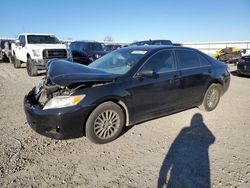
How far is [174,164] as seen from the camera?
116 inches

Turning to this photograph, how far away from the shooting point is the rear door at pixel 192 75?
4.40m

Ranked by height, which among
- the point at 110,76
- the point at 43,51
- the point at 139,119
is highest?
the point at 43,51

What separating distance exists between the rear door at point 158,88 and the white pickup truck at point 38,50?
7046 millimetres

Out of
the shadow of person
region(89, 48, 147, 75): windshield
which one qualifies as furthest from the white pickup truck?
the shadow of person

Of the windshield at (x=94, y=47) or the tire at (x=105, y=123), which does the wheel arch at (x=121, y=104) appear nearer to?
the tire at (x=105, y=123)

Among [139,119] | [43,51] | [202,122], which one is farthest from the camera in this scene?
[43,51]

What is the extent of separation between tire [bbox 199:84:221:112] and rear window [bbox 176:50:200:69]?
0.76m

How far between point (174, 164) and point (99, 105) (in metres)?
1.43

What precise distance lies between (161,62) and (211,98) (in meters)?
1.90

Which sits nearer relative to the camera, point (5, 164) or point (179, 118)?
point (5, 164)

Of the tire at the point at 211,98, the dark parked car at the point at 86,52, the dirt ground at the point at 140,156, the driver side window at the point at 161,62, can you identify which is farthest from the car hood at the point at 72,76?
the dark parked car at the point at 86,52

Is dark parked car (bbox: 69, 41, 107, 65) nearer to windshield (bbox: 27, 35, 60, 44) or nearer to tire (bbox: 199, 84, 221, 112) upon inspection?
windshield (bbox: 27, 35, 60, 44)

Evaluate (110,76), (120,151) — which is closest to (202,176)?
(120,151)

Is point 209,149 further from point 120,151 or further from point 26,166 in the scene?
point 26,166
